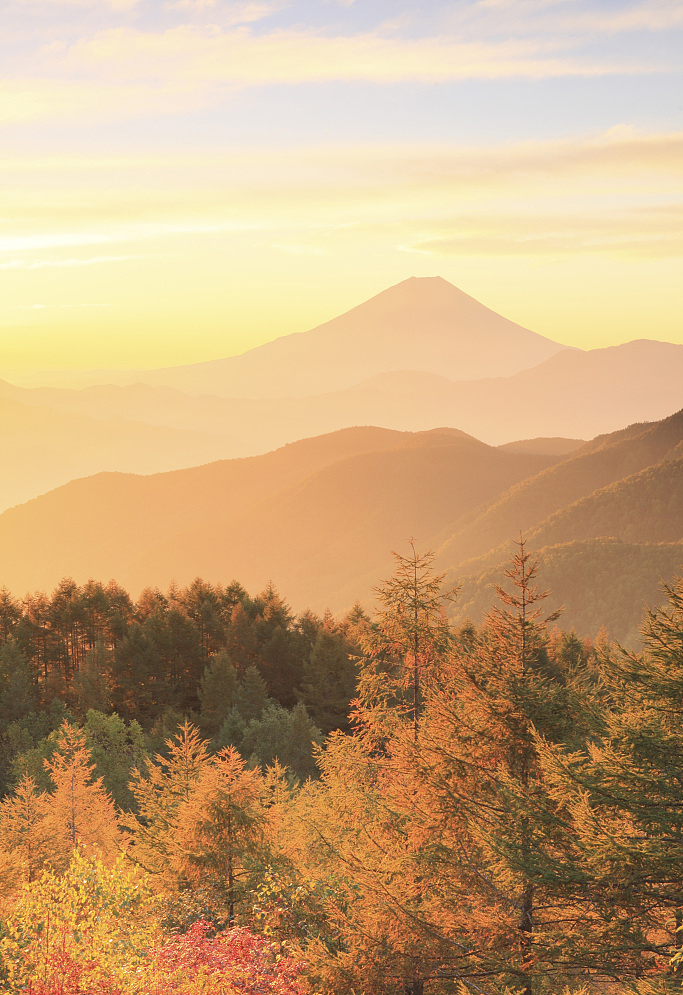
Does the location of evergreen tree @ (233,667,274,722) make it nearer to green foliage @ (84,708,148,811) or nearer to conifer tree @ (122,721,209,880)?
green foliage @ (84,708,148,811)

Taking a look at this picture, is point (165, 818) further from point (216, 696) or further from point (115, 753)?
point (216, 696)

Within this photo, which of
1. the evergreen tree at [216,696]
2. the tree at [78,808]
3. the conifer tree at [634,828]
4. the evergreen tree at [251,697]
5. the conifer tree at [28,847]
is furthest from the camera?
the evergreen tree at [251,697]

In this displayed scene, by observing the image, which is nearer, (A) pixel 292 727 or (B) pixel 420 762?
(B) pixel 420 762

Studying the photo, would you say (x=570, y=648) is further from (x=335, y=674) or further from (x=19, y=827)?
(x=19, y=827)

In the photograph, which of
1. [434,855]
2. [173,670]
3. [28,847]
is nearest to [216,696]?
[173,670]

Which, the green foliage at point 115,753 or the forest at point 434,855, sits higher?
the forest at point 434,855

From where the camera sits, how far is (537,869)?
38.4ft

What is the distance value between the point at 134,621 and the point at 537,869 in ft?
227

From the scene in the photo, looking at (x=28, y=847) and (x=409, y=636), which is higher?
(x=409, y=636)

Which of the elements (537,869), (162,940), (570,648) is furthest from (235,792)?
(570,648)

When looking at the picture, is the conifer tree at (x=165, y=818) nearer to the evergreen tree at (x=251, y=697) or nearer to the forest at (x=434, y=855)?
the forest at (x=434, y=855)

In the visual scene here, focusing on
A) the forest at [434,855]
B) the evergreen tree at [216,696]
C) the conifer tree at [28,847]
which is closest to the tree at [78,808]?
the conifer tree at [28,847]

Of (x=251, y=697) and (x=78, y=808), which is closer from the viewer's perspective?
(x=78, y=808)

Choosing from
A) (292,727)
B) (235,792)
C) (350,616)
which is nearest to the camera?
(235,792)
